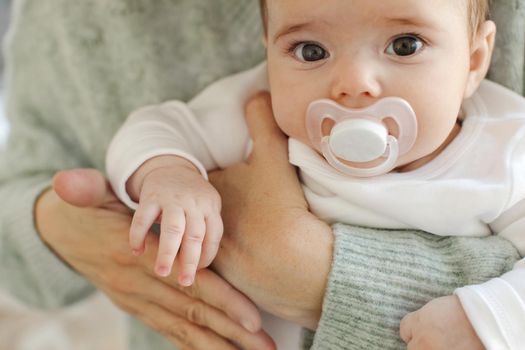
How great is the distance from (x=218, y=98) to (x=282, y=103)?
0.20 metres

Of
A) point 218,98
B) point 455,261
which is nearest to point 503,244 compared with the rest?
point 455,261

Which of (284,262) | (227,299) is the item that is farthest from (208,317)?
(284,262)

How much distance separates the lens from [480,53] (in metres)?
0.81

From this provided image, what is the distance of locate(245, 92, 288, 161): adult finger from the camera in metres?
0.87

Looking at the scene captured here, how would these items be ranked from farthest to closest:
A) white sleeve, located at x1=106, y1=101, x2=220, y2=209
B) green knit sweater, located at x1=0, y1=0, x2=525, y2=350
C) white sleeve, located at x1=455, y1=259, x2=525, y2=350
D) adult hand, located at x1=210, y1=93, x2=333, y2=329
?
green knit sweater, located at x1=0, y1=0, x2=525, y2=350 < white sleeve, located at x1=106, y1=101, x2=220, y2=209 < adult hand, located at x1=210, y1=93, x2=333, y2=329 < white sleeve, located at x1=455, y1=259, x2=525, y2=350

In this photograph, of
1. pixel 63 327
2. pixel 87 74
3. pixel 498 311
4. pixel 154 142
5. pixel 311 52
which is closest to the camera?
pixel 498 311

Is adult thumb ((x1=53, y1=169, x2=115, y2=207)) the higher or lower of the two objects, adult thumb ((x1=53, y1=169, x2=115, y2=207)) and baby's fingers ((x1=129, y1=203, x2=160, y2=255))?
the lower

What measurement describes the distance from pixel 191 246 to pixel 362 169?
220mm

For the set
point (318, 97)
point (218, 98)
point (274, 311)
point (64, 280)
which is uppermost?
point (318, 97)

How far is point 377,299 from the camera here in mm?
715

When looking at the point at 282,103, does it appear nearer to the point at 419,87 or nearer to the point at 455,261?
the point at 419,87

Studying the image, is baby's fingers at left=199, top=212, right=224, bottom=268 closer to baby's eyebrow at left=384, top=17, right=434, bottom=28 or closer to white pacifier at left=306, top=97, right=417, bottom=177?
white pacifier at left=306, top=97, right=417, bottom=177

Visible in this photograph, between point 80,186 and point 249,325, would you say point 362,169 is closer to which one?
point 249,325

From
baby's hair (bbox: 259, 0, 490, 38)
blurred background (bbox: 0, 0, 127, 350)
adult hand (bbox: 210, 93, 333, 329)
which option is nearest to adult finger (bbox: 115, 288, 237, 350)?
adult hand (bbox: 210, 93, 333, 329)
